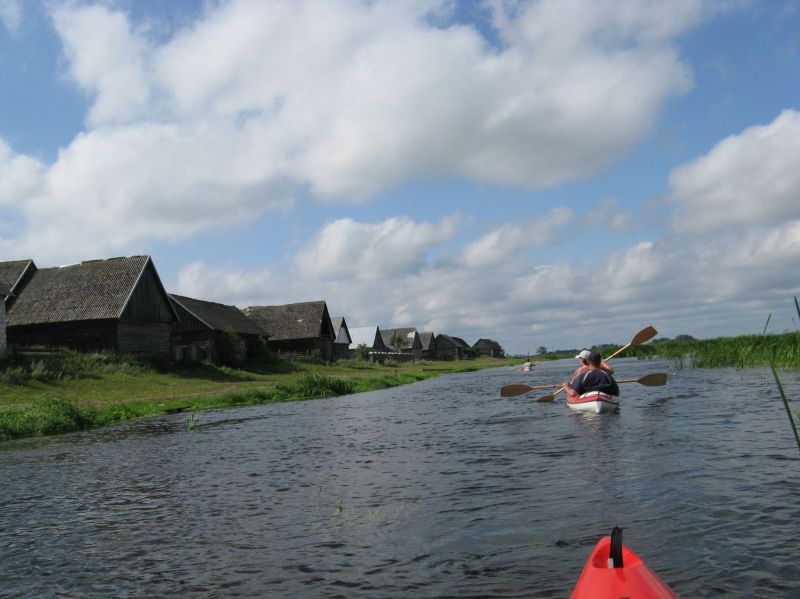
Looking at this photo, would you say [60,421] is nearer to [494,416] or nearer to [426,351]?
[494,416]

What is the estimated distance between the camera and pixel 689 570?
5992mm

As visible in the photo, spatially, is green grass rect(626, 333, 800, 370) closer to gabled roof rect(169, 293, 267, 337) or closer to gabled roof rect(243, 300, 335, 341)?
gabled roof rect(169, 293, 267, 337)

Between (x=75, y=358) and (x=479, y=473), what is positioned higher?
(x=75, y=358)

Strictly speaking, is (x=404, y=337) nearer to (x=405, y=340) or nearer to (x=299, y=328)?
(x=405, y=340)

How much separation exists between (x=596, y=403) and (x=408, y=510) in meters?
10.3

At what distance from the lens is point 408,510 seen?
28.8 ft

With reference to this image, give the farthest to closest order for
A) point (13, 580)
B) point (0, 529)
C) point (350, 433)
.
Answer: point (350, 433)
point (0, 529)
point (13, 580)

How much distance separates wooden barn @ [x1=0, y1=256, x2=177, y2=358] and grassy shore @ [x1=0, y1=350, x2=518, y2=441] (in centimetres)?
294

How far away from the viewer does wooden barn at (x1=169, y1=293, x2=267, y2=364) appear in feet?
150

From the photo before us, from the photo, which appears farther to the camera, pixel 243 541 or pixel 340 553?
pixel 243 541

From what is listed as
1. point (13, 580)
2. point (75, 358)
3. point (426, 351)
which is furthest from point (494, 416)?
point (426, 351)

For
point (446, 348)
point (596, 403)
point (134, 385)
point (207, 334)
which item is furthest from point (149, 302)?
point (446, 348)

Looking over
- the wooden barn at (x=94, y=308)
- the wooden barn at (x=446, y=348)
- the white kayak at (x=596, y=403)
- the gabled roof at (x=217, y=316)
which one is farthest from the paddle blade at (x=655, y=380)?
the wooden barn at (x=446, y=348)

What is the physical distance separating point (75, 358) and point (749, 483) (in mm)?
30028
